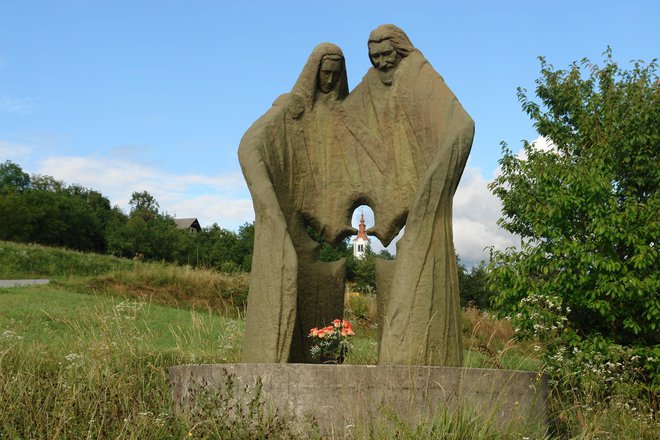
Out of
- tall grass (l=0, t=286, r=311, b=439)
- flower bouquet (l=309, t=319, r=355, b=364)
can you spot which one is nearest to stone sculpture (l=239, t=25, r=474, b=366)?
flower bouquet (l=309, t=319, r=355, b=364)

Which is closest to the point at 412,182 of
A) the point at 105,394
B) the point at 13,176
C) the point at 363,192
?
the point at 363,192

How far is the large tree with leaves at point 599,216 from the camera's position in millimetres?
11570

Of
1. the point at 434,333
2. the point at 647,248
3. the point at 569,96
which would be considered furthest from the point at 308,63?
the point at 569,96

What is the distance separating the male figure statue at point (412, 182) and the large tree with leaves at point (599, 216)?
5258 millimetres

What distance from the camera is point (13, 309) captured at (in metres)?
15.4

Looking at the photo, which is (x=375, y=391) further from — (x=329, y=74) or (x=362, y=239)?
(x=362, y=239)

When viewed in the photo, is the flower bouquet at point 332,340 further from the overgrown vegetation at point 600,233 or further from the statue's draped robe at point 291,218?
the overgrown vegetation at point 600,233

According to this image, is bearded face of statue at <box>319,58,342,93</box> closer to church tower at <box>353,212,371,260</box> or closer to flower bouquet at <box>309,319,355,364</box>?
church tower at <box>353,212,371,260</box>

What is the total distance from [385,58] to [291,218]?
155 cm

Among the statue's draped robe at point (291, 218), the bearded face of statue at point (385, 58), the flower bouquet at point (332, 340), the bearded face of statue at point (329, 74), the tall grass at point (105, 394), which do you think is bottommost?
the tall grass at point (105, 394)

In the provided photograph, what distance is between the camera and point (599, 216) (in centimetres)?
1180

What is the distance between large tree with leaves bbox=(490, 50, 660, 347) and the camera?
1157 cm

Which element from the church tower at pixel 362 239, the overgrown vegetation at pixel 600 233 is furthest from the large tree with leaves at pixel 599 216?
the church tower at pixel 362 239

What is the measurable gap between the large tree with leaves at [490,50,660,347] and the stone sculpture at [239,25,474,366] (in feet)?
17.3
